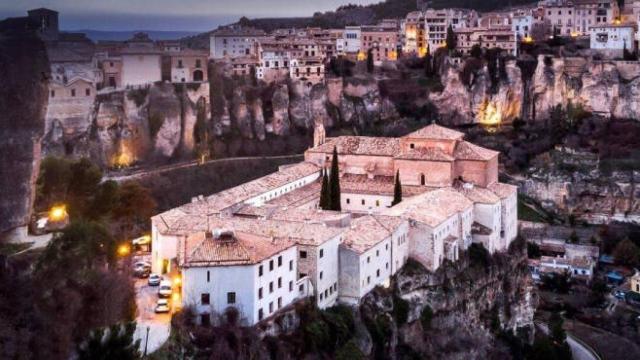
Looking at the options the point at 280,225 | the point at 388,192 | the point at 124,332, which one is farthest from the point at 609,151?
the point at 124,332

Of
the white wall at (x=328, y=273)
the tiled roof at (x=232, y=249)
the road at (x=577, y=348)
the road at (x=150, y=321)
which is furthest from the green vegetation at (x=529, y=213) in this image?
the road at (x=150, y=321)

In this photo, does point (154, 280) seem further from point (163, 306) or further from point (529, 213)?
point (529, 213)

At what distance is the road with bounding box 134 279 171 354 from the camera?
19.3 m

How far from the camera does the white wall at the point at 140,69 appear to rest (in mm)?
48906

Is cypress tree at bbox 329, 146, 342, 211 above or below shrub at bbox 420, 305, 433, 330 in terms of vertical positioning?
above

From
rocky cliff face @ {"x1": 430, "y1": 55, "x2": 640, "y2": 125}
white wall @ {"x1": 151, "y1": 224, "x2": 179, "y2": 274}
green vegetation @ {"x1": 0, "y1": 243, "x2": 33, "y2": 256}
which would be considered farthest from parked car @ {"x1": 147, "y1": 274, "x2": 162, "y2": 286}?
rocky cliff face @ {"x1": 430, "y1": 55, "x2": 640, "y2": 125}

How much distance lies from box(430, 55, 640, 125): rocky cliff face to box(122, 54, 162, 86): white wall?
20.9 metres

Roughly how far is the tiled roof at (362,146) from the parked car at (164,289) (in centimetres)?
1512

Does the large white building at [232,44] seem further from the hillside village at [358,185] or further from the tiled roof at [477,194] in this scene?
the tiled roof at [477,194]

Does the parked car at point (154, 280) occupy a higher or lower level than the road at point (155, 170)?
lower

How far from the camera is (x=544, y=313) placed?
Answer: 39.4 metres

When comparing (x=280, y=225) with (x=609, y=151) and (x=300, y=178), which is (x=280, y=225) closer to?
(x=300, y=178)

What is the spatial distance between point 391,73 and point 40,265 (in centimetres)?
5115

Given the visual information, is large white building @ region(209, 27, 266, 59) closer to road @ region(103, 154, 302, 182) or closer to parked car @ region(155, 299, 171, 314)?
road @ region(103, 154, 302, 182)
